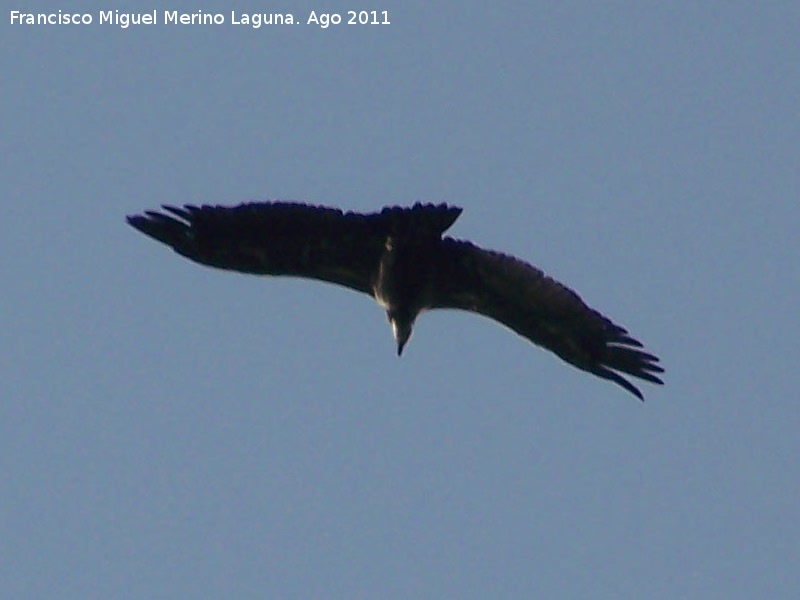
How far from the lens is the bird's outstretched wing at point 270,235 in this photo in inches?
724

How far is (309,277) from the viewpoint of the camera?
739 inches

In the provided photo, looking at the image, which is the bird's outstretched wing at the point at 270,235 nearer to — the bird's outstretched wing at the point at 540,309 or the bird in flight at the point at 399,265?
the bird in flight at the point at 399,265

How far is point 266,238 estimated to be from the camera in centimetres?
1852

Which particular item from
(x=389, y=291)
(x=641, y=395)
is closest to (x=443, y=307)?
(x=389, y=291)

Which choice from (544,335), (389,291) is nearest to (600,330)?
(544,335)

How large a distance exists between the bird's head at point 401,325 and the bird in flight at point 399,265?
1.1 inches

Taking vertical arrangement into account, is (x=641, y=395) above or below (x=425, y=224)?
below

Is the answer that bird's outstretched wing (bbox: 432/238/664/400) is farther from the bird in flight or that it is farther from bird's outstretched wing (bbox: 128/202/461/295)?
bird's outstretched wing (bbox: 128/202/461/295)

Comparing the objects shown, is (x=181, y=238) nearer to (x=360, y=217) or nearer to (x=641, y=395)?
(x=360, y=217)

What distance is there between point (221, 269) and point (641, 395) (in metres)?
3.64

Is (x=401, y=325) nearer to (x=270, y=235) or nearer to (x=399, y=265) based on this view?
(x=399, y=265)

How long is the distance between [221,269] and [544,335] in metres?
2.77

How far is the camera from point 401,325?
18891 millimetres

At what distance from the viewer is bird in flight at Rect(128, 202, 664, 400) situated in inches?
725
